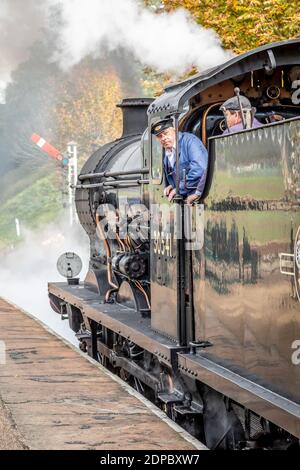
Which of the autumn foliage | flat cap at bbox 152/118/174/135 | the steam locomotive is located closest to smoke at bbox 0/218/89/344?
the autumn foliage

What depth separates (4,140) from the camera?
2517cm

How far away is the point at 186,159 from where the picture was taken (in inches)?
292

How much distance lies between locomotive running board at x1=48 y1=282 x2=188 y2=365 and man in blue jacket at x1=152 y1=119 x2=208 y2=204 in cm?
117

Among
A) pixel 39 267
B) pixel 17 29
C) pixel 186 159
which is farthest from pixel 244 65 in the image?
pixel 39 267

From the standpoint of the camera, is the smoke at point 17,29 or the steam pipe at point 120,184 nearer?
the steam pipe at point 120,184

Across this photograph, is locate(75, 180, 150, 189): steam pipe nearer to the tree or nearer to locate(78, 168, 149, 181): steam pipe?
locate(78, 168, 149, 181): steam pipe

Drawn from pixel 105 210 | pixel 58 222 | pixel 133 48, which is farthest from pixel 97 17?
pixel 58 222

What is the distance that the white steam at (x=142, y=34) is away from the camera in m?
13.0

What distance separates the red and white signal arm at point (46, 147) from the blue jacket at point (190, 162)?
18289 millimetres

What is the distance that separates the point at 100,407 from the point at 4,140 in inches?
707

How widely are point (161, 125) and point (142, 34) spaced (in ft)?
21.7

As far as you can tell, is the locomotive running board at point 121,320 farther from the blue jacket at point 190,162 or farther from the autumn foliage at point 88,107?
the autumn foliage at point 88,107

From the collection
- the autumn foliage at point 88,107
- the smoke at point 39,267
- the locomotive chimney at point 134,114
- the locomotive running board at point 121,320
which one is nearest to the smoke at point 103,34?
the autumn foliage at point 88,107
